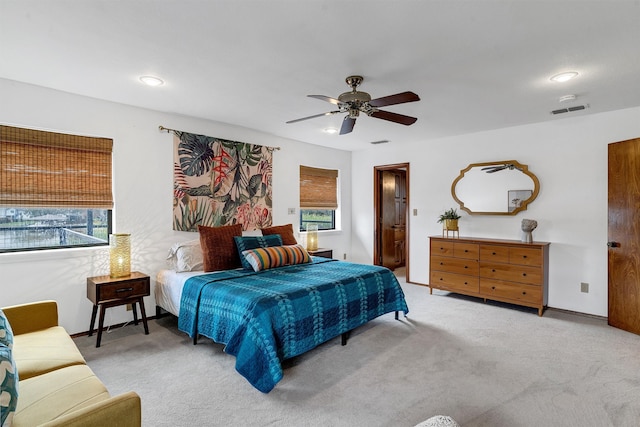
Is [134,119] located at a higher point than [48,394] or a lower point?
higher

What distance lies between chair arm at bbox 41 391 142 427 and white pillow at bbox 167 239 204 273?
241 centimetres

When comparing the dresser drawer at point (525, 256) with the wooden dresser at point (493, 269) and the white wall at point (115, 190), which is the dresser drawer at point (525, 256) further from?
the white wall at point (115, 190)

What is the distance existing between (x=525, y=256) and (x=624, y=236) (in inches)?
37.0

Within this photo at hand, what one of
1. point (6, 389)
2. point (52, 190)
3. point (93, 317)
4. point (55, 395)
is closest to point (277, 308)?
point (55, 395)

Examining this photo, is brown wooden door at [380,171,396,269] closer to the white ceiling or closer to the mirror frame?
the mirror frame

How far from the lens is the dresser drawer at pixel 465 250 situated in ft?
14.8

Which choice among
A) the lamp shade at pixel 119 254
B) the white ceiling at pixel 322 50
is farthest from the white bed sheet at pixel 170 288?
the white ceiling at pixel 322 50

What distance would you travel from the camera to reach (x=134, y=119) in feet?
12.1

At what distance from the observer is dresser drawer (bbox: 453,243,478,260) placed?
177 inches

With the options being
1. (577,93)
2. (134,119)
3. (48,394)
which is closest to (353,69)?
(577,93)

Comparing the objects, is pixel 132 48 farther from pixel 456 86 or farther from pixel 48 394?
pixel 456 86

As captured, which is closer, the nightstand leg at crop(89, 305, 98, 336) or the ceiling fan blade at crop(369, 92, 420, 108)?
the ceiling fan blade at crop(369, 92, 420, 108)

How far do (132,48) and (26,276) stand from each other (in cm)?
232

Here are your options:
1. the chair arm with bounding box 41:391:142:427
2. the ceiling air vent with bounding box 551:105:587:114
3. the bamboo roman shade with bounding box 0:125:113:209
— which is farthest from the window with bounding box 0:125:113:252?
the ceiling air vent with bounding box 551:105:587:114
